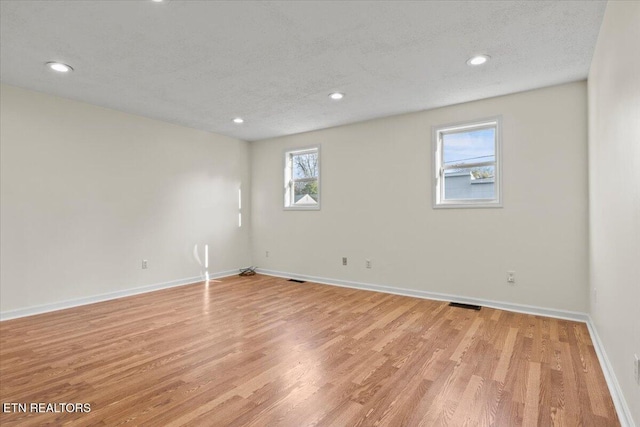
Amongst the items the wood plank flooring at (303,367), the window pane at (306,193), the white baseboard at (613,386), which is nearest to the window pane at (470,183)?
the wood plank flooring at (303,367)

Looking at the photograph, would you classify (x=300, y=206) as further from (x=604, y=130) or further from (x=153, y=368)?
(x=604, y=130)

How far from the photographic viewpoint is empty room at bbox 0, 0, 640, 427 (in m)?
1.92

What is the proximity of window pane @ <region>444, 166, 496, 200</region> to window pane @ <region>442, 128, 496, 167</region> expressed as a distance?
113 millimetres

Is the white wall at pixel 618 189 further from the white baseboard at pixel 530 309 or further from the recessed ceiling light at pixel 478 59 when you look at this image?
the recessed ceiling light at pixel 478 59

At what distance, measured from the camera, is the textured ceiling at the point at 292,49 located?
2.17 meters

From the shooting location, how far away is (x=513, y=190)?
367 cm

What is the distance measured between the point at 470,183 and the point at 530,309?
1.60 meters

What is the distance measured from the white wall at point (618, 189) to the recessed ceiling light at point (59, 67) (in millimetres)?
4133

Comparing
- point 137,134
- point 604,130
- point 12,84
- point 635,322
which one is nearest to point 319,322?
point 635,322

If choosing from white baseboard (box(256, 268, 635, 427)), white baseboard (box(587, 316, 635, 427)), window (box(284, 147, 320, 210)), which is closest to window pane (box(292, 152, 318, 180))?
window (box(284, 147, 320, 210))

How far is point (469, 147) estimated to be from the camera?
13.3 ft

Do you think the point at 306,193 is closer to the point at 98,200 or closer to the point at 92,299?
the point at 98,200

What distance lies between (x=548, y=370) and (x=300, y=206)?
13.4 ft

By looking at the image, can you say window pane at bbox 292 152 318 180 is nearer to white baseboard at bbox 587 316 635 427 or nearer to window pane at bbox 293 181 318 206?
window pane at bbox 293 181 318 206
